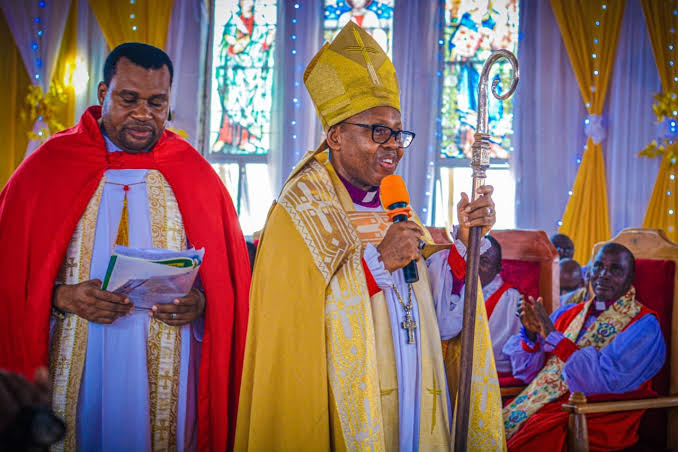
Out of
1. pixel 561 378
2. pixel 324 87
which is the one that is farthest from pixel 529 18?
pixel 324 87

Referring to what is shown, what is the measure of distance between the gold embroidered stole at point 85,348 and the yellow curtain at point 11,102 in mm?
7865

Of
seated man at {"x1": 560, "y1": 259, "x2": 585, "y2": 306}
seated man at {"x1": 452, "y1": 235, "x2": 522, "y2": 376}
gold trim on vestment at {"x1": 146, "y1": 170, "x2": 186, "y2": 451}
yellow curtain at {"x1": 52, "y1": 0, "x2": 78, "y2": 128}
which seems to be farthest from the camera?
yellow curtain at {"x1": 52, "y1": 0, "x2": 78, "y2": 128}

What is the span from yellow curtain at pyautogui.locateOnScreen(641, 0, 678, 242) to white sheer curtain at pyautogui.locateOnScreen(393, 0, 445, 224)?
286 cm

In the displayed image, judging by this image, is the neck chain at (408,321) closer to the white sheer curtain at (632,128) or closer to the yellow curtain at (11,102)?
the white sheer curtain at (632,128)

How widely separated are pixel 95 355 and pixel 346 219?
1.20 metres

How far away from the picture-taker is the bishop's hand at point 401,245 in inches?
81.7

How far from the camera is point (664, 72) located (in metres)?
8.66

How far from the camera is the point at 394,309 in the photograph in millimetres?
Result: 2309

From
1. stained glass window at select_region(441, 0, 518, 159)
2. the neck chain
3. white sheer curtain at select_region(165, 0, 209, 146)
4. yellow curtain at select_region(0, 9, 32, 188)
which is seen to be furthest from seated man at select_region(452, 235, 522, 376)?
yellow curtain at select_region(0, 9, 32, 188)

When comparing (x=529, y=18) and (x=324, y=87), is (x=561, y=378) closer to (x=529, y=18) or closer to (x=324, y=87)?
(x=324, y=87)

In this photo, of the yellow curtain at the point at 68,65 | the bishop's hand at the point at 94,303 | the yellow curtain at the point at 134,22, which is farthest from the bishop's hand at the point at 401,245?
the yellow curtain at the point at 68,65

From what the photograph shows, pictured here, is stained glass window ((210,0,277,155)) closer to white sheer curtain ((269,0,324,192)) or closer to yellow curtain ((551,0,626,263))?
white sheer curtain ((269,0,324,192))

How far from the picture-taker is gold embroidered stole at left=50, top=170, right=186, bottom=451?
2.57 metres

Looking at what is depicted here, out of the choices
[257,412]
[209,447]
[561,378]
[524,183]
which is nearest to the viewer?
[257,412]
